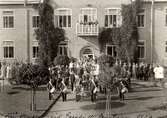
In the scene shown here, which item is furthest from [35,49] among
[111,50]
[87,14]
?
[111,50]

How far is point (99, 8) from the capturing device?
34969 mm

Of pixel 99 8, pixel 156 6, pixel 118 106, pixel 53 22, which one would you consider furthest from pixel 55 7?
pixel 118 106

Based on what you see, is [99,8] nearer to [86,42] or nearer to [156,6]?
[86,42]

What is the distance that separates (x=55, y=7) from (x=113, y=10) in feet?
20.3

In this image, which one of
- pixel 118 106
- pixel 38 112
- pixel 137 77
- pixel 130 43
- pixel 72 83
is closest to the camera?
pixel 38 112

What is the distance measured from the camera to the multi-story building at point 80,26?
34688mm

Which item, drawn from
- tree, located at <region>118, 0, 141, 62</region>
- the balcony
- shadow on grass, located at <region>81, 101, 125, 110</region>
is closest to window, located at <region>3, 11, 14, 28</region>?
the balcony

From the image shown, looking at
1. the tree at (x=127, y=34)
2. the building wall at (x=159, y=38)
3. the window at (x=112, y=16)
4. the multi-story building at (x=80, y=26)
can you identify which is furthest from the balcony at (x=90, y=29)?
the building wall at (x=159, y=38)

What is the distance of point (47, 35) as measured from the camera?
3494 centimetres

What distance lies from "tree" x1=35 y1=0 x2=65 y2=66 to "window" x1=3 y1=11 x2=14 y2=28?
10.6 ft

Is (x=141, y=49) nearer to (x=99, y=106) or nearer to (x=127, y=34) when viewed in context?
(x=127, y=34)

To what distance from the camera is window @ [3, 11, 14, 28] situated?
3575 cm

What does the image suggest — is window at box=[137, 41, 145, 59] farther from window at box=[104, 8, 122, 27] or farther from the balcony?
the balcony

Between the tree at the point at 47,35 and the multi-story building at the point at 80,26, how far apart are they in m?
0.58
